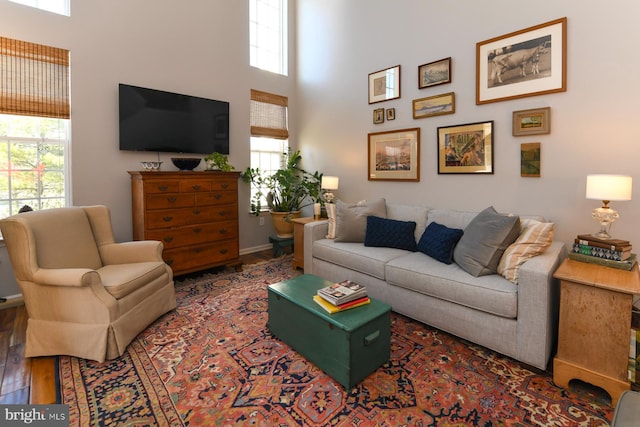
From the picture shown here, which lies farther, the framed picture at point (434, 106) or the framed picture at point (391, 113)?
the framed picture at point (391, 113)

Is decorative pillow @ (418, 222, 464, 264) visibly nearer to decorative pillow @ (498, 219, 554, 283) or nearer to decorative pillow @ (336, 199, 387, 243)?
decorative pillow @ (498, 219, 554, 283)

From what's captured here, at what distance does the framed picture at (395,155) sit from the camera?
11.6ft

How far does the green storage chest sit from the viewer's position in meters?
1.73

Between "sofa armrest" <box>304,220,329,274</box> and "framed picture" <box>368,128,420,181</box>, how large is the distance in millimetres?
1024

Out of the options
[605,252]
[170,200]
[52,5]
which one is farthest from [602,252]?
[52,5]

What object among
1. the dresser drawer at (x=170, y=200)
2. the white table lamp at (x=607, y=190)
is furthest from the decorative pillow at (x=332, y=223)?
the white table lamp at (x=607, y=190)

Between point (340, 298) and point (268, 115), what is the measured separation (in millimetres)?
3755

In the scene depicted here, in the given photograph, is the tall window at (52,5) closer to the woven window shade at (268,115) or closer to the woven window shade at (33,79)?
the woven window shade at (33,79)

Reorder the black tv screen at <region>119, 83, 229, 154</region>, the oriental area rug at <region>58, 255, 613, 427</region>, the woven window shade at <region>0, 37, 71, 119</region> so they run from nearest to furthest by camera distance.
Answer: the oriental area rug at <region>58, 255, 613, 427</region> < the woven window shade at <region>0, 37, 71, 119</region> < the black tv screen at <region>119, 83, 229, 154</region>

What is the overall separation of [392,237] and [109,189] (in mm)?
3135

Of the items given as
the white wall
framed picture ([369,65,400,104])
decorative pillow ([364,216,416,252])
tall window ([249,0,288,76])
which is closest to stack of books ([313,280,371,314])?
decorative pillow ([364,216,416,252])

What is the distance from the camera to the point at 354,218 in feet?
10.8

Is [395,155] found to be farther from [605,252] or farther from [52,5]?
[52,5]

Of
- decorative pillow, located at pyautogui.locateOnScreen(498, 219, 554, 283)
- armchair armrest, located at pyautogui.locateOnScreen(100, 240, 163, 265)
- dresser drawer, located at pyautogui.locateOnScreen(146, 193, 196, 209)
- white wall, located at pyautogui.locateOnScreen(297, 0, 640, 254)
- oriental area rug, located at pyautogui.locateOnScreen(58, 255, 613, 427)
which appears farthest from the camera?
dresser drawer, located at pyautogui.locateOnScreen(146, 193, 196, 209)
